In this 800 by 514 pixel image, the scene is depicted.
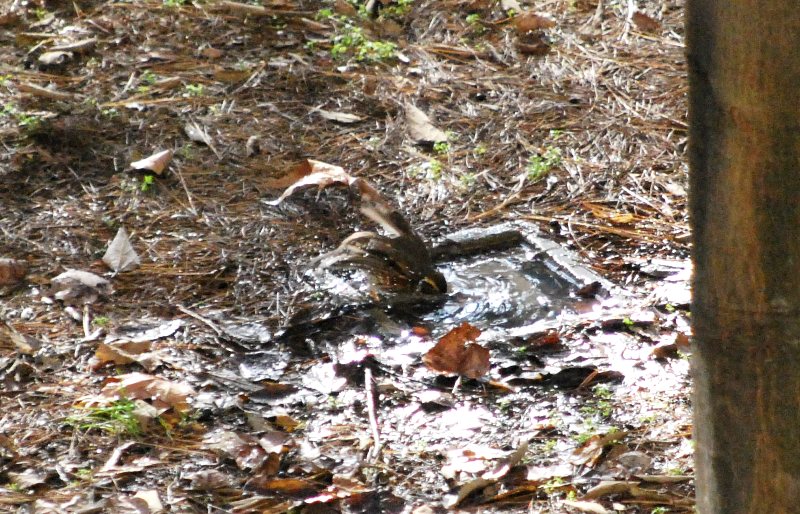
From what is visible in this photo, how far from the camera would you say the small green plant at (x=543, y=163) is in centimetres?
405

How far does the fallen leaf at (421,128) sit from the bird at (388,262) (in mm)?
917

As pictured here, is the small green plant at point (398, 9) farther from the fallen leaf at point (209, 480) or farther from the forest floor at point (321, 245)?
the fallen leaf at point (209, 480)

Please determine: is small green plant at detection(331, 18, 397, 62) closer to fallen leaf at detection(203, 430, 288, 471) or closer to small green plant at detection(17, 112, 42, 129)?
small green plant at detection(17, 112, 42, 129)

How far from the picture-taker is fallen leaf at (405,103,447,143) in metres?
4.35

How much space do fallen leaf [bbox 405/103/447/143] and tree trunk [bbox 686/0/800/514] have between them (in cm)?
290

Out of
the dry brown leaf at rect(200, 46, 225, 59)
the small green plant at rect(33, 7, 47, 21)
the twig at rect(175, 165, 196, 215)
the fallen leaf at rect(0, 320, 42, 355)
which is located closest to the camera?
the fallen leaf at rect(0, 320, 42, 355)

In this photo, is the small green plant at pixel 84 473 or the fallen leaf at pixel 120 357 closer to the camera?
the small green plant at pixel 84 473

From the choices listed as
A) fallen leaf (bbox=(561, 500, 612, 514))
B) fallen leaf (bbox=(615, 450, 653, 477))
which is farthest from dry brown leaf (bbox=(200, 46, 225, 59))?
fallen leaf (bbox=(561, 500, 612, 514))

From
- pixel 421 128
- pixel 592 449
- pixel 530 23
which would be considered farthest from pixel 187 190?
pixel 530 23

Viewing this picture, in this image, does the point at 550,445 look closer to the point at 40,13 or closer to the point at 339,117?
the point at 339,117

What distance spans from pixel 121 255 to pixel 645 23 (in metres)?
3.39

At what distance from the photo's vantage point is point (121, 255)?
3.49 meters

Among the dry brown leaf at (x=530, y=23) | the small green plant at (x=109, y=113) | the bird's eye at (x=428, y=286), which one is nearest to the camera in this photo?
the bird's eye at (x=428, y=286)

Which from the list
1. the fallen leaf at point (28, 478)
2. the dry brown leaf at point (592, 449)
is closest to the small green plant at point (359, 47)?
the dry brown leaf at point (592, 449)
